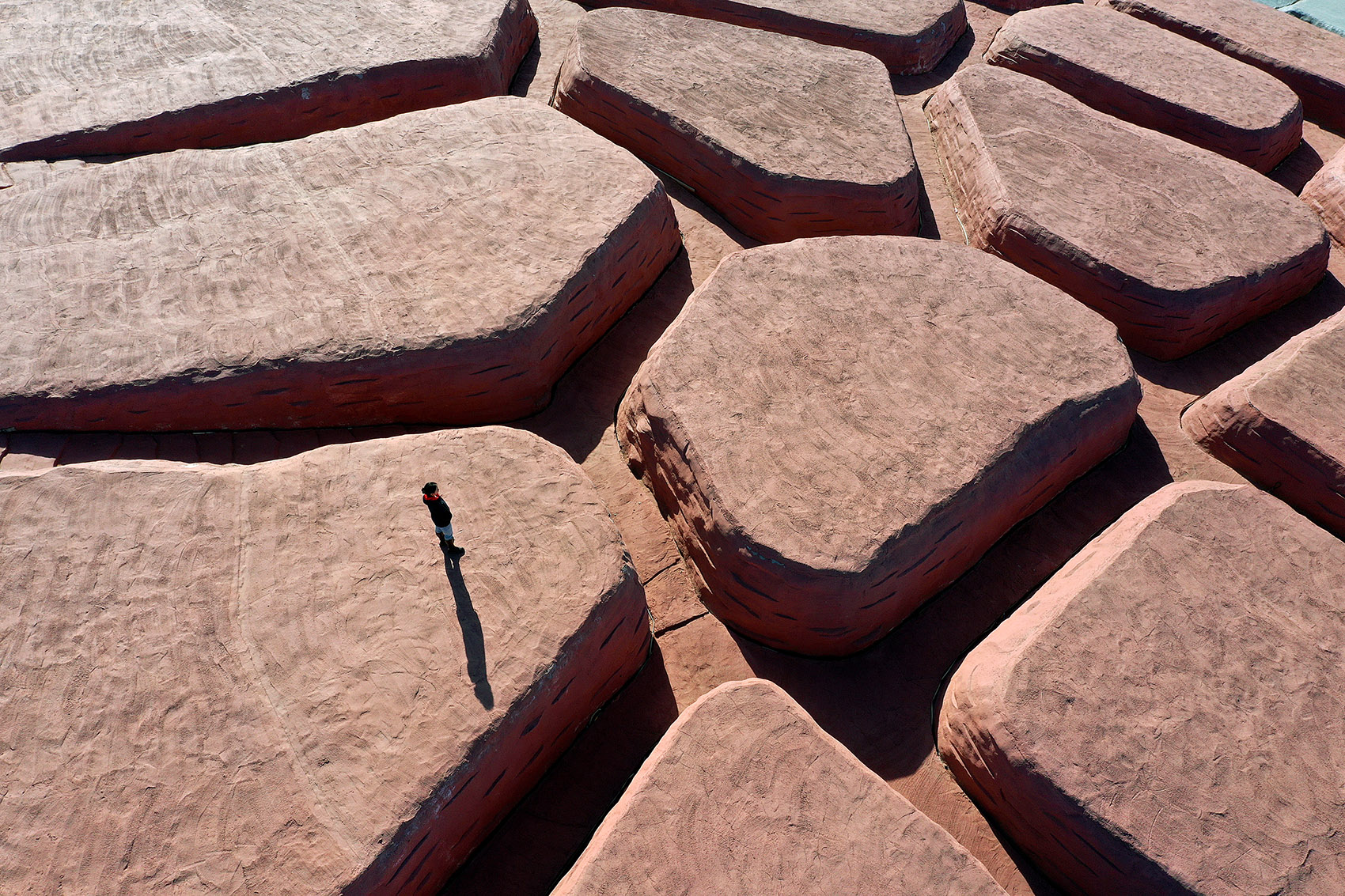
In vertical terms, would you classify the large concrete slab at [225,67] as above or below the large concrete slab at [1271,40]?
below

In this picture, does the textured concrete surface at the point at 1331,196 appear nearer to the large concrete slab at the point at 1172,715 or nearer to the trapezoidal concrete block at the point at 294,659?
the large concrete slab at the point at 1172,715

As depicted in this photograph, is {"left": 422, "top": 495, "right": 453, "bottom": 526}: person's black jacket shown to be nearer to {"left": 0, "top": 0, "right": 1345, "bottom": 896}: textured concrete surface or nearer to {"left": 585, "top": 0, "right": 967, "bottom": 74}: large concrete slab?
{"left": 0, "top": 0, "right": 1345, "bottom": 896}: textured concrete surface

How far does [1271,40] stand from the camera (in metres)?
5.24

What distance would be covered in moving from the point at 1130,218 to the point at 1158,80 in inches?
58.5

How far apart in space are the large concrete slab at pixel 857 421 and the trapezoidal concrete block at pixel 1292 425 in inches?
15.7

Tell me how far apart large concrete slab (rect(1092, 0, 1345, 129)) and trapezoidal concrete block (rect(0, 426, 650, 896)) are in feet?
16.4

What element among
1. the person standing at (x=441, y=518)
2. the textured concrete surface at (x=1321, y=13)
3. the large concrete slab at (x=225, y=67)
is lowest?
the person standing at (x=441, y=518)

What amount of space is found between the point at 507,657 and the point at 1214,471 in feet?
9.08

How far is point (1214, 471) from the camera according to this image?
335 cm

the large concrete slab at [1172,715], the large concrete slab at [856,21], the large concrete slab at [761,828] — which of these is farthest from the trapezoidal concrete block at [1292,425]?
the large concrete slab at [856,21]

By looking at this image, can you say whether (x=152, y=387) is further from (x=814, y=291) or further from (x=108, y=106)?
(x=814, y=291)

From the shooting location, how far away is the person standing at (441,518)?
2340 millimetres

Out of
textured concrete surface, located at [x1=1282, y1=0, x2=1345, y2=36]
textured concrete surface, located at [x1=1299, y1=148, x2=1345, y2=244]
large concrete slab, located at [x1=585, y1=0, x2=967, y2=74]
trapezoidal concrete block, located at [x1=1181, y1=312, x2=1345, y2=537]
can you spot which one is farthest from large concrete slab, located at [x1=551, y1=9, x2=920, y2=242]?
textured concrete surface, located at [x1=1282, y1=0, x2=1345, y2=36]

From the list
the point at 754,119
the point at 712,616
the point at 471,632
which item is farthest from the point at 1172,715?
the point at 754,119
